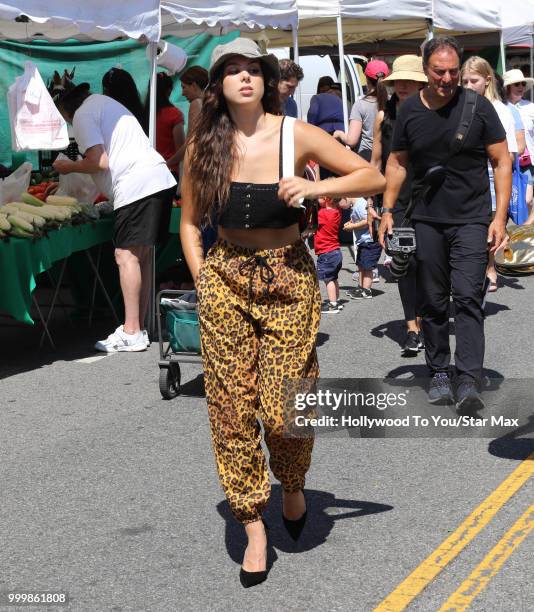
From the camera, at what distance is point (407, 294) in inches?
337

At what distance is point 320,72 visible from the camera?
18.9 m

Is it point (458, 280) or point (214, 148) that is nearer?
point (214, 148)

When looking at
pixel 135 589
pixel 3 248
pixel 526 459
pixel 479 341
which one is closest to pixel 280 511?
pixel 135 589

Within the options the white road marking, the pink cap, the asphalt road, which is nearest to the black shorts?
the white road marking

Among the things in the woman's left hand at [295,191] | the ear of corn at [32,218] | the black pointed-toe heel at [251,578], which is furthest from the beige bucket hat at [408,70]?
the black pointed-toe heel at [251,578]

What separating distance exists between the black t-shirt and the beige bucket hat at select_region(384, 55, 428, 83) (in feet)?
4.94

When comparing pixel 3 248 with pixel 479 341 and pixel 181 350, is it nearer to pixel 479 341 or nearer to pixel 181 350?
pixel 181 350

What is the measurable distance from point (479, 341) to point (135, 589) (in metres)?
2.99

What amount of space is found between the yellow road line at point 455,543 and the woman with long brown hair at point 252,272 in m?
0.51

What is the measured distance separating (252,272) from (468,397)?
2566mm

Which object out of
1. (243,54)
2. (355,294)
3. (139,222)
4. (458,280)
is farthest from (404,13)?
(243,54)

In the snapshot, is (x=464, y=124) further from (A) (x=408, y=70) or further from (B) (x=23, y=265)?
(B) (x=23, y=265)

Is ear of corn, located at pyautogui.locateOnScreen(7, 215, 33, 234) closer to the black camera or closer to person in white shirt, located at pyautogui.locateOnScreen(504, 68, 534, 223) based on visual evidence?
the black camera

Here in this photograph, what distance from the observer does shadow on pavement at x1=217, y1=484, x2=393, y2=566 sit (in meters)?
4.71
